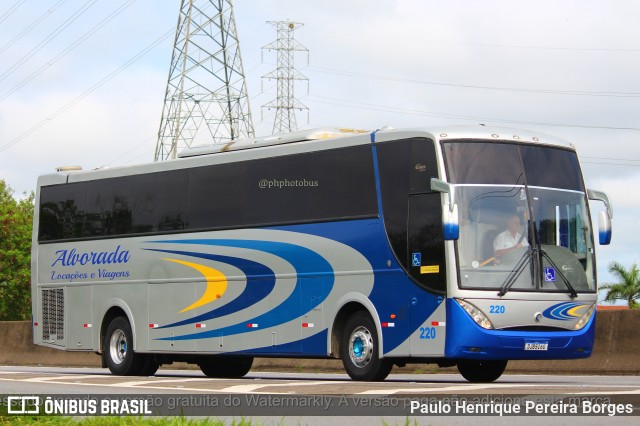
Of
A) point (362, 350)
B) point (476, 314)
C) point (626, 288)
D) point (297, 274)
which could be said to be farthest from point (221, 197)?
point (626, 288)

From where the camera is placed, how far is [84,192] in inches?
994

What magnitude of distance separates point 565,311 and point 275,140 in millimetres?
5759

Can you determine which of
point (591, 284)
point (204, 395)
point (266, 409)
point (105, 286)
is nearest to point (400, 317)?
point (591, 284)

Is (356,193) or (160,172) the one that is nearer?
(356,193)

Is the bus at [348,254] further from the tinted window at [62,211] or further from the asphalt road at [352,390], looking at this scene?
the asphalt road at [352,390]

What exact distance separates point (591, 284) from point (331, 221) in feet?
12.9

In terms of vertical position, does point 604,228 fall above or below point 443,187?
below

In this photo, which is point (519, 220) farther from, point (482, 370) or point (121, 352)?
point (121, 352)

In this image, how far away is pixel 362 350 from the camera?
62.3 ft

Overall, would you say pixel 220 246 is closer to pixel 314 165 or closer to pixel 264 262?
pixel 264 262

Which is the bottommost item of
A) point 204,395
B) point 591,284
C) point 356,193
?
point 204,395

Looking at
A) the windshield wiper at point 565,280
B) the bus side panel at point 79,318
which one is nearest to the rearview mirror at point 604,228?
the windshield wiper at point 565,280

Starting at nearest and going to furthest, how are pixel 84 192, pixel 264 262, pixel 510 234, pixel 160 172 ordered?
pixel 510 234, pixel 264 262, pixel 160 172, pixel 84 192

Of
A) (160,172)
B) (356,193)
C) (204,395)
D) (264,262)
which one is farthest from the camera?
(160,172)
